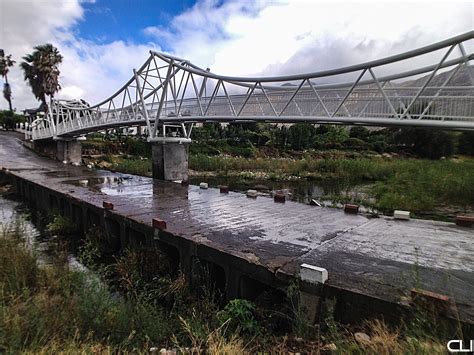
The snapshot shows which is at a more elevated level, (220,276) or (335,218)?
(335,218)

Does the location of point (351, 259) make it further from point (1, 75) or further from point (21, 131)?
point (1, 75)

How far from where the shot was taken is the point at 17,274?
557cm

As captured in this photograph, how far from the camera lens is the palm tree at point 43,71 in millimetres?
48344

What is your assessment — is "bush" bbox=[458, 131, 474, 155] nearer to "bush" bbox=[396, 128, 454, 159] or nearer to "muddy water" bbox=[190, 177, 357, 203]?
"bush" bbox=[396, 128, 454, 159]

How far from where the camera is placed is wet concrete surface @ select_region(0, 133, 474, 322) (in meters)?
5.39

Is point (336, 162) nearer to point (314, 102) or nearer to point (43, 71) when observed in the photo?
point (314, 102)

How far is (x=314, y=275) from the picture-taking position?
527 cm

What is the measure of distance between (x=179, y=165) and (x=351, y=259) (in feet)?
57.0

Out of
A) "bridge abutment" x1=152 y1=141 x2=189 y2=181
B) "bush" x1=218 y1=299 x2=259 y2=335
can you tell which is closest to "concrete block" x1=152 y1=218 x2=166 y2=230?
"bush" x1=218 y1=299 x2=259 y2=335

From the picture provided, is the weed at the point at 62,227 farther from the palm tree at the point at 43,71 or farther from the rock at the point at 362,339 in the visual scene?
the palm tree at the point at 43,71

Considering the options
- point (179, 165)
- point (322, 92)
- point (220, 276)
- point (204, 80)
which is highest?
point (204, 80)

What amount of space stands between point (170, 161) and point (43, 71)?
130ft

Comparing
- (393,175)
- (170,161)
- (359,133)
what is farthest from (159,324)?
(359,133)

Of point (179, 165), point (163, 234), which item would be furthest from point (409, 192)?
point (163, 234)
